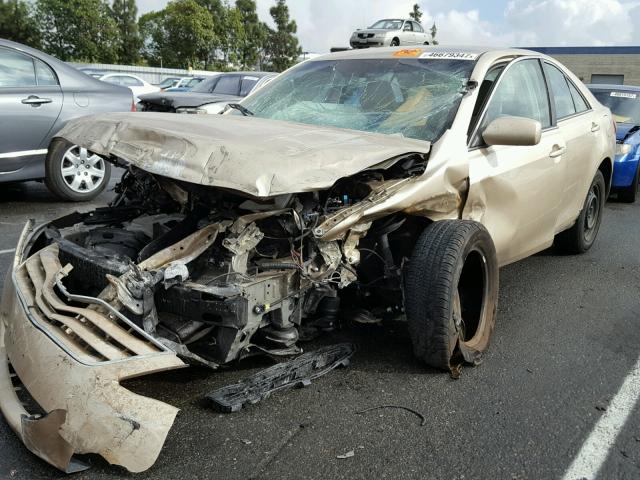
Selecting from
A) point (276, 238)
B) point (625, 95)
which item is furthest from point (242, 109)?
point (625, 95)

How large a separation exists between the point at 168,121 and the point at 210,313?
1219mm

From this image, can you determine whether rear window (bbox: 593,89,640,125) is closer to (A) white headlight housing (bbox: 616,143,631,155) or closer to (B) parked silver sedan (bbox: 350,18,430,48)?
(A) white headlight housing (bbox: 616,143,631,155)

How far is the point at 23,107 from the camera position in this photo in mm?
6371

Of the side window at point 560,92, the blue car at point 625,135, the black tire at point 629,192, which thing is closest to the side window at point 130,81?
the blue car at point 625,135

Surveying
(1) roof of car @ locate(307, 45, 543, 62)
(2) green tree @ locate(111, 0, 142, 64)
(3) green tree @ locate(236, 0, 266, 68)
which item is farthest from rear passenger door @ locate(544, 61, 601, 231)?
(3) green tree @ locate(236, 0, 266, 68)

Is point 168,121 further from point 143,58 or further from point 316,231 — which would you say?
point 143,58

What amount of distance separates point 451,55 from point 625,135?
5586mm

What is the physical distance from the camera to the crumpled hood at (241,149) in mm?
2557

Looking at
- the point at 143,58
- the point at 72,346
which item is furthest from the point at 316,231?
the point at 143,58

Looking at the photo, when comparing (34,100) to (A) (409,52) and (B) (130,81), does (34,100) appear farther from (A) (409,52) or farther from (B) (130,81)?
(B) (130,81)

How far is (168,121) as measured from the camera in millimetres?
3305

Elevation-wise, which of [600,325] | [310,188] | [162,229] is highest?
[310,188]

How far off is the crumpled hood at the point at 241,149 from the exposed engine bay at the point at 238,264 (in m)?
0.17

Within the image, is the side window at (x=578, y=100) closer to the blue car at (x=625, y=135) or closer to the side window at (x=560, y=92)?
the side window at (x=560, y=92)
